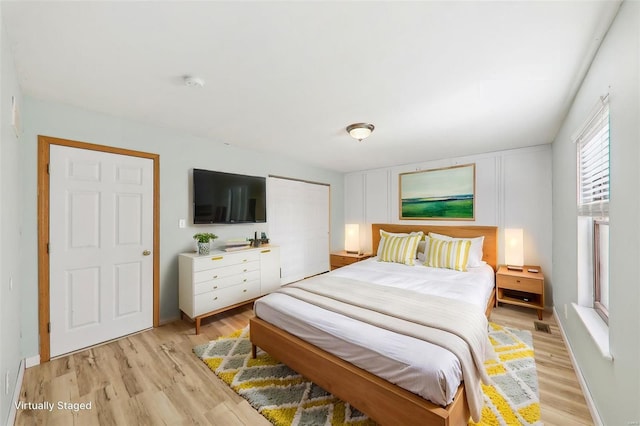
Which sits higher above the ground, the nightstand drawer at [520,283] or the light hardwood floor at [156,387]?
the nightstand drawer at [520,283]

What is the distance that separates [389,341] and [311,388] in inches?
33.2

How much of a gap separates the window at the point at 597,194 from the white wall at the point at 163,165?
365 cm

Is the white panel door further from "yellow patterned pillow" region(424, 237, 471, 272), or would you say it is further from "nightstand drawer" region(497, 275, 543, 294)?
"nightstand drawer" region(497, 275, 543, 294)

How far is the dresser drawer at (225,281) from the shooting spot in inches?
112

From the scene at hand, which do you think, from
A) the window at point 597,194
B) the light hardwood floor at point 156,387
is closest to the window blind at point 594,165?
the window at point 597,194

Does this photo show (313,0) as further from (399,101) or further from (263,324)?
(263,324)

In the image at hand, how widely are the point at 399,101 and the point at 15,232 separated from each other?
322 cm

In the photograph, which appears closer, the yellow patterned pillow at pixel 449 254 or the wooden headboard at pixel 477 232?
the yellow patterned pillow at pixel 449 254

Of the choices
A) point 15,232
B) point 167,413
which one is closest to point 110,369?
point 167,413

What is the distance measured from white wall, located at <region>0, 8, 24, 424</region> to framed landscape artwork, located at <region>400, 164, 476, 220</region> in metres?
4.74

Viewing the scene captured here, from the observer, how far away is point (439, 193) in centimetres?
426

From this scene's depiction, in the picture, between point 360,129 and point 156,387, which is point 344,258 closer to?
point 360,129

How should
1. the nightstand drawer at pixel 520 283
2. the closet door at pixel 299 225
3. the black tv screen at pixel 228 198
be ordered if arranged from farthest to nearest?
the closet door at pixel 299 225 → the black tv screen at pixel 228 198 → the nightstand drawer at pixel 520 283

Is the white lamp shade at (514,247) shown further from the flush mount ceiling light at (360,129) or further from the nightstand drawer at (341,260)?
the flush mount ceiling light at (360,129)
